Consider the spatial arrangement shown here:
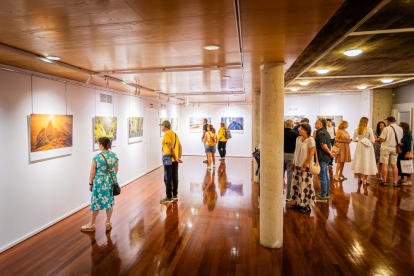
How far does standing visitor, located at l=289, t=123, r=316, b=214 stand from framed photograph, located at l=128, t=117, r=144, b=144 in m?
5.21

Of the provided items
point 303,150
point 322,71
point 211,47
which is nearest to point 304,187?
point 303,150

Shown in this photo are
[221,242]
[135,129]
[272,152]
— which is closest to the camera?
[272,152]

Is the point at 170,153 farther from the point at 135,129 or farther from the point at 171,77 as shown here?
the point at 135,129

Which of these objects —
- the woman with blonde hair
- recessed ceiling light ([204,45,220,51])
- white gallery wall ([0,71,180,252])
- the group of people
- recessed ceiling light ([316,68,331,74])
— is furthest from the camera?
the woman with blonde hair

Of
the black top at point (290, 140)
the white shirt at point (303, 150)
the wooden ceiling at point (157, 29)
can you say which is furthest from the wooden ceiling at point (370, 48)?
the white shirt at point (303, 150)

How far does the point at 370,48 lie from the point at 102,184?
5276 millimetres

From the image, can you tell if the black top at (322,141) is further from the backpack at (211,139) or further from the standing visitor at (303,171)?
the backpack at (211,139)

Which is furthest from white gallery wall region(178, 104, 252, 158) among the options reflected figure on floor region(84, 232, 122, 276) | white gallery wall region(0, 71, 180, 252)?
reflected figure on floor region(84, 232, 122, 276)

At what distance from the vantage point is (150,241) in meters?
4.30

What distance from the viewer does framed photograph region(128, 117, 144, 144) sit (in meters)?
8.70

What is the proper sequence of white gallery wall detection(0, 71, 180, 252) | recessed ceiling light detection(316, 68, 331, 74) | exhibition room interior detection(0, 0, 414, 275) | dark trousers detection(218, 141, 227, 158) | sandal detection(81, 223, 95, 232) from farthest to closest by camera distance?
dark trousers detection(218, 141, 227, 158), recessed ceiling light detection(316, 68, 331, 74), sandal detection(81, 223, 95, 232), white gallery wall detection(0, 71, 180, 252), exhibition room interior detection(0, 0, 414, 275)

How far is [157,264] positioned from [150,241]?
29.1 inches

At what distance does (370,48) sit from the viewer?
4.87 metres

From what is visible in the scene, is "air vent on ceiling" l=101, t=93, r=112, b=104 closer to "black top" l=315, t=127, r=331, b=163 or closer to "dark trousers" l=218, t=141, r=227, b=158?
"black top" l=315, t=127, r=331, b=163
